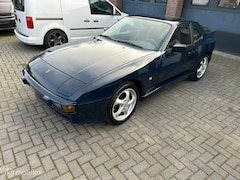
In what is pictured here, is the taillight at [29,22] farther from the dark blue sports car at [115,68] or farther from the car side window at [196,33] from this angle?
the car side window at [196,33]

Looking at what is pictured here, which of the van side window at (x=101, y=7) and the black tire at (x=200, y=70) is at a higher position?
the van side window at (x=101, y=7)

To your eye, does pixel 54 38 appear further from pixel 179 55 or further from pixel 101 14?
pixel 179 55

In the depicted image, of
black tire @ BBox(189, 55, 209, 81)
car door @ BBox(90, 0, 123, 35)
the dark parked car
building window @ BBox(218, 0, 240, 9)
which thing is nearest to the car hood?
black tire @ BBox(189, 55, 209, 81)

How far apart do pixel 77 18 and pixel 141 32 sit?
10.2 ft

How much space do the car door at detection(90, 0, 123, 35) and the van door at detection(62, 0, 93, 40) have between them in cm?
18

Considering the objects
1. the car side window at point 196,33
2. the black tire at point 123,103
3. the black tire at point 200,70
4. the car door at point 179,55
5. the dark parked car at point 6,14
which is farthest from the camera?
the dark parked car at point 6,14

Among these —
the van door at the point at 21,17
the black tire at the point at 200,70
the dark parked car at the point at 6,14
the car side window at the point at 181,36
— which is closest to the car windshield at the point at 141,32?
the car side window at the point at 181,36

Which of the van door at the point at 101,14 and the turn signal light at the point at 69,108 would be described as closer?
the turn signal light at the point at 69,108

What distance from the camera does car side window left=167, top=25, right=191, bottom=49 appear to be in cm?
333

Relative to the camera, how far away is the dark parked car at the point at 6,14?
6930mm

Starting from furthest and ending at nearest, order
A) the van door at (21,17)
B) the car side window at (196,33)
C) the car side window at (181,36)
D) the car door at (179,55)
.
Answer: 1. the van door at (21,17)
2. the car side window at (196,33)
3. the car side window at (181,36)
4. the car door at (179,55)

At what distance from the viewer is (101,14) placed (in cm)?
623

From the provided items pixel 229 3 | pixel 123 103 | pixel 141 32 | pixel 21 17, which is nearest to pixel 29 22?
pixel 21 17

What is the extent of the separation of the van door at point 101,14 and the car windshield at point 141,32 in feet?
8.36
